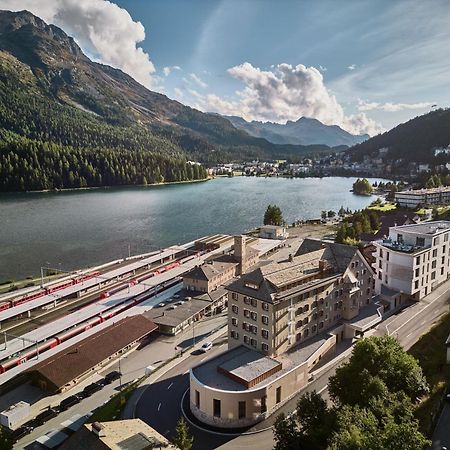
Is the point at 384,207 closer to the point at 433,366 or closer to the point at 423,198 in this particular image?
the point at 423,198

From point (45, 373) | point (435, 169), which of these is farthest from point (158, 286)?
point (435, 169)

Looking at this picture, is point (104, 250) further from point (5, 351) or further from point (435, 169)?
point (435, 169)

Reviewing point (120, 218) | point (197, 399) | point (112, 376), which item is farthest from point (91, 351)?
point (120, 218)

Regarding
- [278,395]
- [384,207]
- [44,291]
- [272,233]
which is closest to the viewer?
[278,395]

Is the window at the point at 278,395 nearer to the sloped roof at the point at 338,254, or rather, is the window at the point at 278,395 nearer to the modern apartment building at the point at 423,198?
the sloped roof at the point at 338,254

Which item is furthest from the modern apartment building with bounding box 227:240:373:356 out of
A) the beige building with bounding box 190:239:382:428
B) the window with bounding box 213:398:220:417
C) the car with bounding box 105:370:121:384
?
the car with bounding box 105:370:121:384
